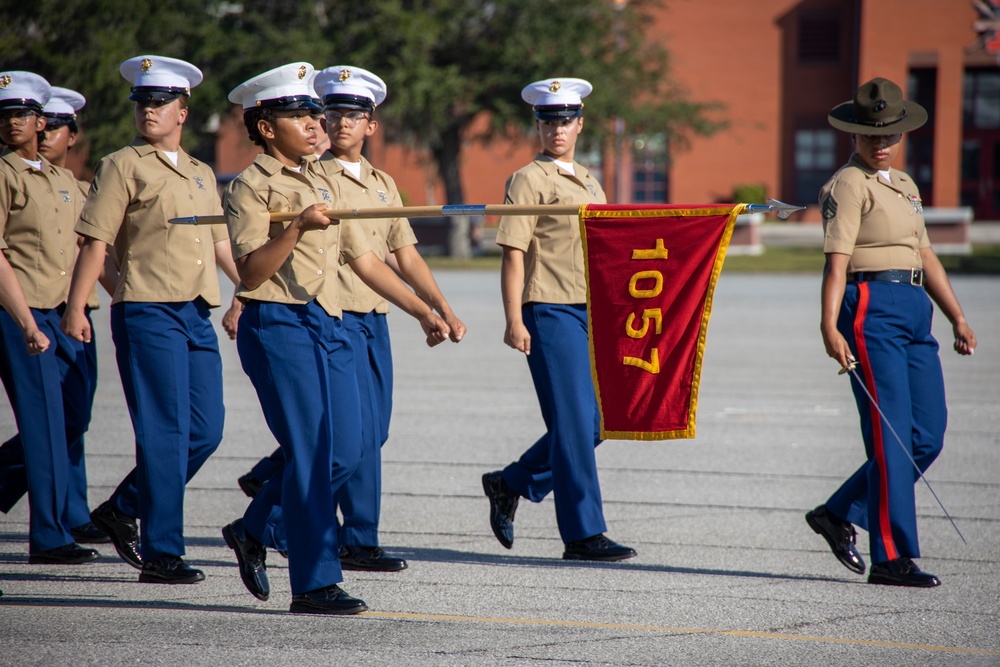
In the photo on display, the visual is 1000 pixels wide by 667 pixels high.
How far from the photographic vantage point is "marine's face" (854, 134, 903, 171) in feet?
16.9

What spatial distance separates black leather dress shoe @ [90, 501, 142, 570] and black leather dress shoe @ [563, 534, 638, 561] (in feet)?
6.27

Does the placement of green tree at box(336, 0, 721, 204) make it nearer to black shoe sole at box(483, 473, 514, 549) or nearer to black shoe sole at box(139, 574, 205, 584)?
black shoe sole at box(483, 473, 514, 549)

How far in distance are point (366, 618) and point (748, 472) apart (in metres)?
3.50

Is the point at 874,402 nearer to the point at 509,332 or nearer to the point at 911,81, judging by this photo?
the point at 509,332

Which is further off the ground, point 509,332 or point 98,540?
point 509,332

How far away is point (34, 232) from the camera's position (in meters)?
5.47

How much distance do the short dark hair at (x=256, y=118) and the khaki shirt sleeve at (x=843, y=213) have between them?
7.58 feet

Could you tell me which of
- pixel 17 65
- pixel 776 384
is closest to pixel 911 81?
pixel 17 65

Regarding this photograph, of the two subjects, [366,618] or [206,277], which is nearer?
[366,618]

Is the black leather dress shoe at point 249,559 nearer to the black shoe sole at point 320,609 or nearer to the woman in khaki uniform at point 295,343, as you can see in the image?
the woman in khaki uniform at point 295,343

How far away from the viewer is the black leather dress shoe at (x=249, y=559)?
4.62 m

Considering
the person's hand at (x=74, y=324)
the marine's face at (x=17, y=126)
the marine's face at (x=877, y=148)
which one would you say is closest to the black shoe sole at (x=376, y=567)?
the person's hand at (x=74, y=324)

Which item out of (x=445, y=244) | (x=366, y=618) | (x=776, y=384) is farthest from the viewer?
(x=445, y=244)

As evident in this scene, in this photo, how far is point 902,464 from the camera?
16.5 ft
